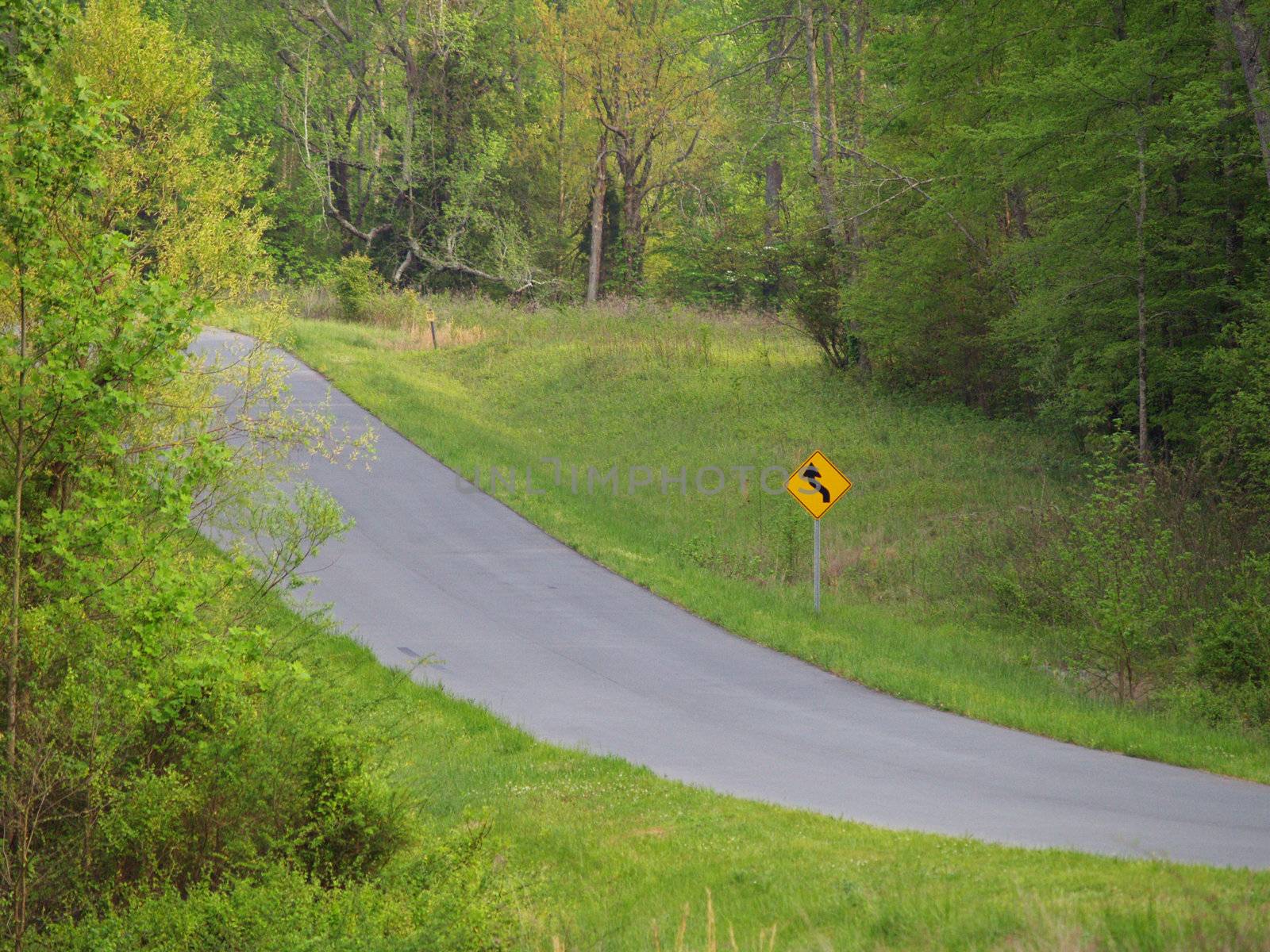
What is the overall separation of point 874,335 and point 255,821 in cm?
2329

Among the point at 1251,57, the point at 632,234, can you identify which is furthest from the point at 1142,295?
the point at 632,234

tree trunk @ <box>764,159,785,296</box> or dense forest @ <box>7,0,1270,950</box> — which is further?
tree trunk @ <box>764,159,785,296</box>

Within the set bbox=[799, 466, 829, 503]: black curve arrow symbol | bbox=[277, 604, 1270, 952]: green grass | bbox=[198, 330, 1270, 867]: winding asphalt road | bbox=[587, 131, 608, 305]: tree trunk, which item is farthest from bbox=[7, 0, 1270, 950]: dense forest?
bbox=[587, 131, 608, 305]: tree trunk

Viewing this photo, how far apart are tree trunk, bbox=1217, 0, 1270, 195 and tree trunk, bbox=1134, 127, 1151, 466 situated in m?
1.60

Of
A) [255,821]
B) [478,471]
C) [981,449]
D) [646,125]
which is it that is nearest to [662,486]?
[478,471]

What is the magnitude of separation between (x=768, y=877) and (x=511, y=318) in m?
35.7

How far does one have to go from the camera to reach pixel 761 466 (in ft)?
80.8

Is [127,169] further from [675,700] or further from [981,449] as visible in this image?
[981,449]

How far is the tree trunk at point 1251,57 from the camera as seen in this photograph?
15898 mm

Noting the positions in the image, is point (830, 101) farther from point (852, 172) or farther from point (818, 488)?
point (818, 488)

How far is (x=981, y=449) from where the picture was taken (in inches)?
992

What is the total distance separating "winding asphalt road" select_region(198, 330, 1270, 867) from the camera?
29.5ft

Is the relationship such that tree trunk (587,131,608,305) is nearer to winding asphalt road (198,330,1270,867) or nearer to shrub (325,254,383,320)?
shrub (325,254,383,320)

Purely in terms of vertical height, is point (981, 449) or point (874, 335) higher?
point (874, 335)
